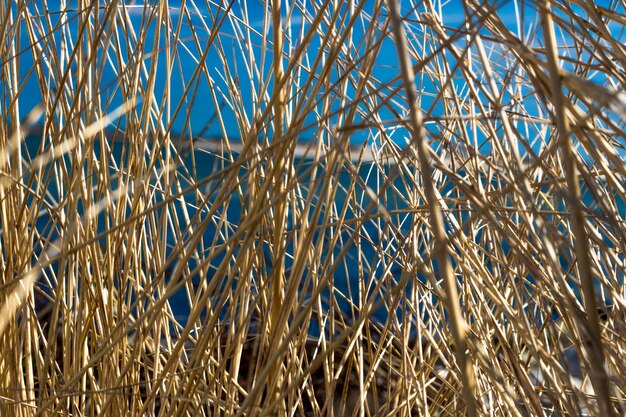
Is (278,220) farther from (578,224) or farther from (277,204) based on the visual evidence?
(578,224)

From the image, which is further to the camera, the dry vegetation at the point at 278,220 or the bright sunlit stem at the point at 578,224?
the dry vegetation at the point at 278,220

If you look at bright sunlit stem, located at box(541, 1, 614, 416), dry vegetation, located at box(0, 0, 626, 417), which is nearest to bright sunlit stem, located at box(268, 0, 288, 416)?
dry vegetation, located at box(0, 0, 626, 417)

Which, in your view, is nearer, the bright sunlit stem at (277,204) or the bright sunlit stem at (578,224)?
the bright sunlit stem at (578,224)

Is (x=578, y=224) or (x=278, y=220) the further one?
(x=278, y=220)

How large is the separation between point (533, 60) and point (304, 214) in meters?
0.26

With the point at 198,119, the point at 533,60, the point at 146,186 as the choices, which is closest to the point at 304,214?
the point at 146,186

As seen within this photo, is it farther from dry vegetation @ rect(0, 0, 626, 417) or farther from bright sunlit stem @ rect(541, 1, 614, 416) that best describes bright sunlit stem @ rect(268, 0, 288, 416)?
bright sunlit stem @ rect(541, 1, 614, 416)

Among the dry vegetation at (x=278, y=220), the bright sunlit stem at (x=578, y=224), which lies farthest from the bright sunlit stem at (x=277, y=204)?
the bright sunlit stem at (x=578, y=224)

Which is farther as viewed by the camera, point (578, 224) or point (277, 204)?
point (277, 204)

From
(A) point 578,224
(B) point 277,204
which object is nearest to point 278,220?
(B) point 277,204

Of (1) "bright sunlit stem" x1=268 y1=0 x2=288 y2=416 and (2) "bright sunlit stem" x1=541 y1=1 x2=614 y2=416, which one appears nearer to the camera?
(2) "bright sunlit stem" x1=541 y1=1 x2=614 y2=416

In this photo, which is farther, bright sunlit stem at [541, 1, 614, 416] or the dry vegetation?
the dry vegetation

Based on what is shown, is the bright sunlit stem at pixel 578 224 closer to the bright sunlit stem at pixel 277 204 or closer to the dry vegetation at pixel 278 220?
the dry vegetation at pixel 278 220

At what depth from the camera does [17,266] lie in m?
0.57
